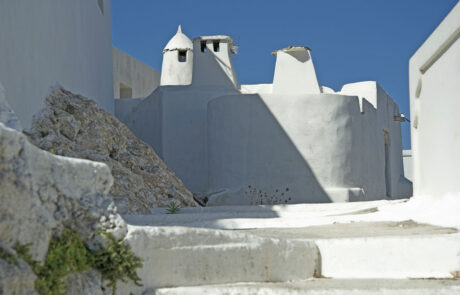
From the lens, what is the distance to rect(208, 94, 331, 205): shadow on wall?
1335 cm

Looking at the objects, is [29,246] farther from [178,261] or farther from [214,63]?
[214,63]

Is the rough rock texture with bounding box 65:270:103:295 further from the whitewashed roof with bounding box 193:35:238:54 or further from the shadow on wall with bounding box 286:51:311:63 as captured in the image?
the whitewashed roof with bounding box 193:35:238:54

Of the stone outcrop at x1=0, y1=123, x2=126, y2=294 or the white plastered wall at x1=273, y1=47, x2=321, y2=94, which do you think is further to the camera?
the white plastered wall at x1=273, y1=47, x2=321, y2=94

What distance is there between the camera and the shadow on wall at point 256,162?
13.4 meters

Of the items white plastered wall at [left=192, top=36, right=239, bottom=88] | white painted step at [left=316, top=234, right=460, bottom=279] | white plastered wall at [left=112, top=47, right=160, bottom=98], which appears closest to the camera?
white painted step at [left=316, top=234, right=460, bottom=279]

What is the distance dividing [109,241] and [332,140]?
11160 mm

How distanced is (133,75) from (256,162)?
488 inches

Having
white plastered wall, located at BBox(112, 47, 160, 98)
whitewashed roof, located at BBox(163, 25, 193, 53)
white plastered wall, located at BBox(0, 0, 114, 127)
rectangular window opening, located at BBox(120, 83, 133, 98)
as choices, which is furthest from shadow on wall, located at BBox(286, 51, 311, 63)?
rectangular window opening, located at BBox(120, 83, 133, 98)

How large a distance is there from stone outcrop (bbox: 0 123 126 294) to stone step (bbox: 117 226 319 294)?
0.66 ft

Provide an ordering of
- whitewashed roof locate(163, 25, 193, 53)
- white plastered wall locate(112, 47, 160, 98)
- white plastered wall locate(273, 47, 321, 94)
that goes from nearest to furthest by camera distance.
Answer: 1. white plastered wall locate(273, 47, 321, 94)
2. whitewashed roof locate(163, 25, 193, 53)
3. white plastered wall locate(112, 47, 160, 98)

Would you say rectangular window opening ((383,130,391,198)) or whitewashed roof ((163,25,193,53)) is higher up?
whitewashed roof ((163,25,193,53))

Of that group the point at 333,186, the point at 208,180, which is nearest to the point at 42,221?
the point at 333,186

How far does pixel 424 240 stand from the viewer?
379cm

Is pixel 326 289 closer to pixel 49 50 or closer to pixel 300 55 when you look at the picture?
pixel 49 50
